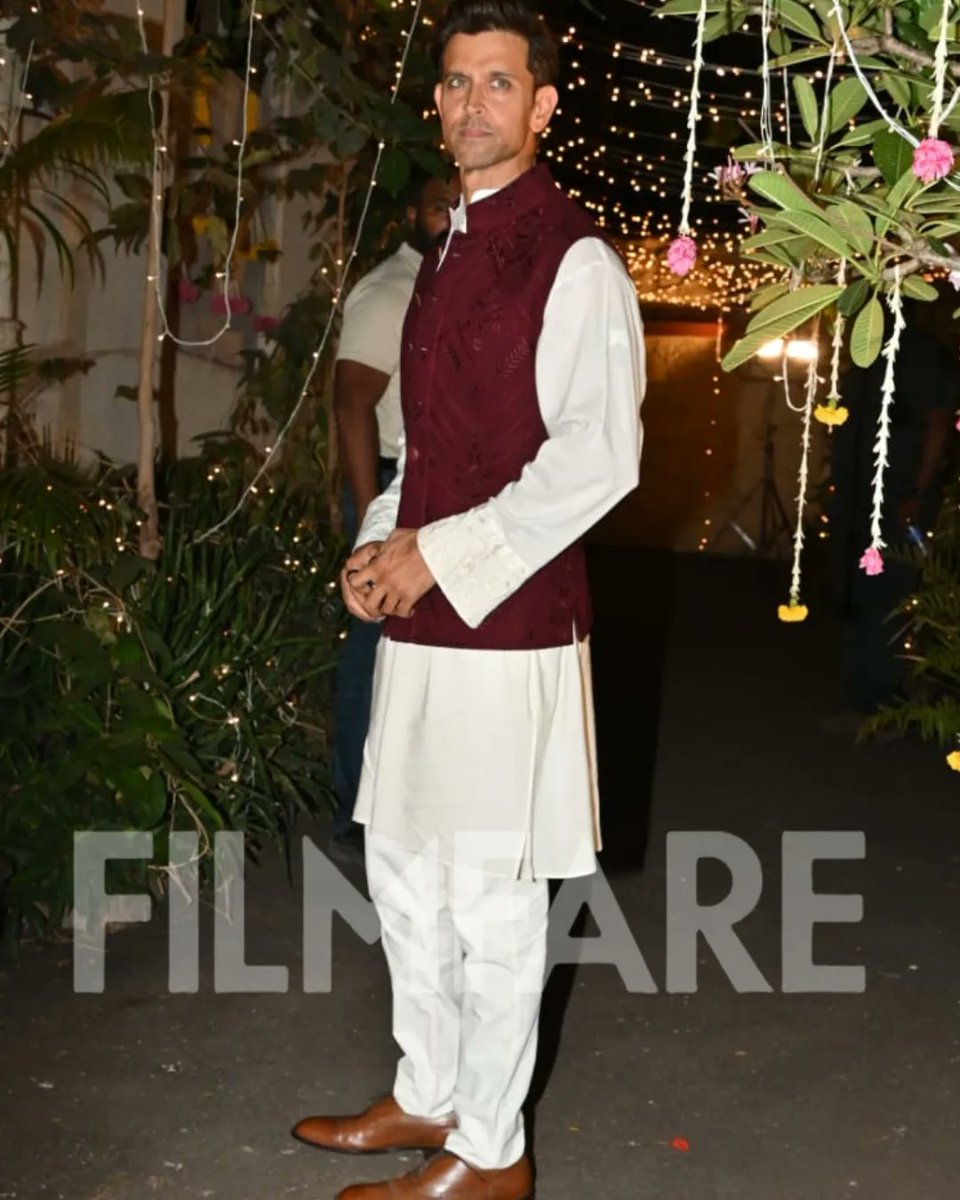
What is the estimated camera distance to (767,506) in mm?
16453

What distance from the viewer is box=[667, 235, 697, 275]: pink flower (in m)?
2.31

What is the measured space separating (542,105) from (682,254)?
116 centimetres

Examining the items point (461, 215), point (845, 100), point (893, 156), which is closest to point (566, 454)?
point (461, 215)

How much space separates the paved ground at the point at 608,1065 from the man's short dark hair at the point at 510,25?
2.15 metres

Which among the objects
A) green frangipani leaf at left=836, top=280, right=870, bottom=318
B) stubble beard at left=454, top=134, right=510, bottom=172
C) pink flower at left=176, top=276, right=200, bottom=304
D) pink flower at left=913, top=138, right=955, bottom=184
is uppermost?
stubble beard at left=454, top=134, right=510, bottom=172

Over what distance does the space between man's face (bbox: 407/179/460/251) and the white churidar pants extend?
8.04ft

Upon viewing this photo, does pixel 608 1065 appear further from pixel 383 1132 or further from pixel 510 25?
pixel 510 25

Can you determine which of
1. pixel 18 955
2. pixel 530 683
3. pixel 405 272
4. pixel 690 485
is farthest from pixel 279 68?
pixel 690 485

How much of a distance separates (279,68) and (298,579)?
→ 178 cm

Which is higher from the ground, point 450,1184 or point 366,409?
point 366,409

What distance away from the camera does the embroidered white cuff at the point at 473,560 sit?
3.25 m

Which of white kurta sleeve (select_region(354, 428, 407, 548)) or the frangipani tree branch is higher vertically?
the frangipani tree branch

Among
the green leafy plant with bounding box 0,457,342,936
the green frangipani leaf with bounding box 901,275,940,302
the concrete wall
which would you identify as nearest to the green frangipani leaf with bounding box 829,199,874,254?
the green frangipani leaf with bounding box 901,275,940,302

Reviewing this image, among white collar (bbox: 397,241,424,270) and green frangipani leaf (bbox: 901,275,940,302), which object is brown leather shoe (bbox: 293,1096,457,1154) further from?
white collar (bbox: 397,241,424,270)
